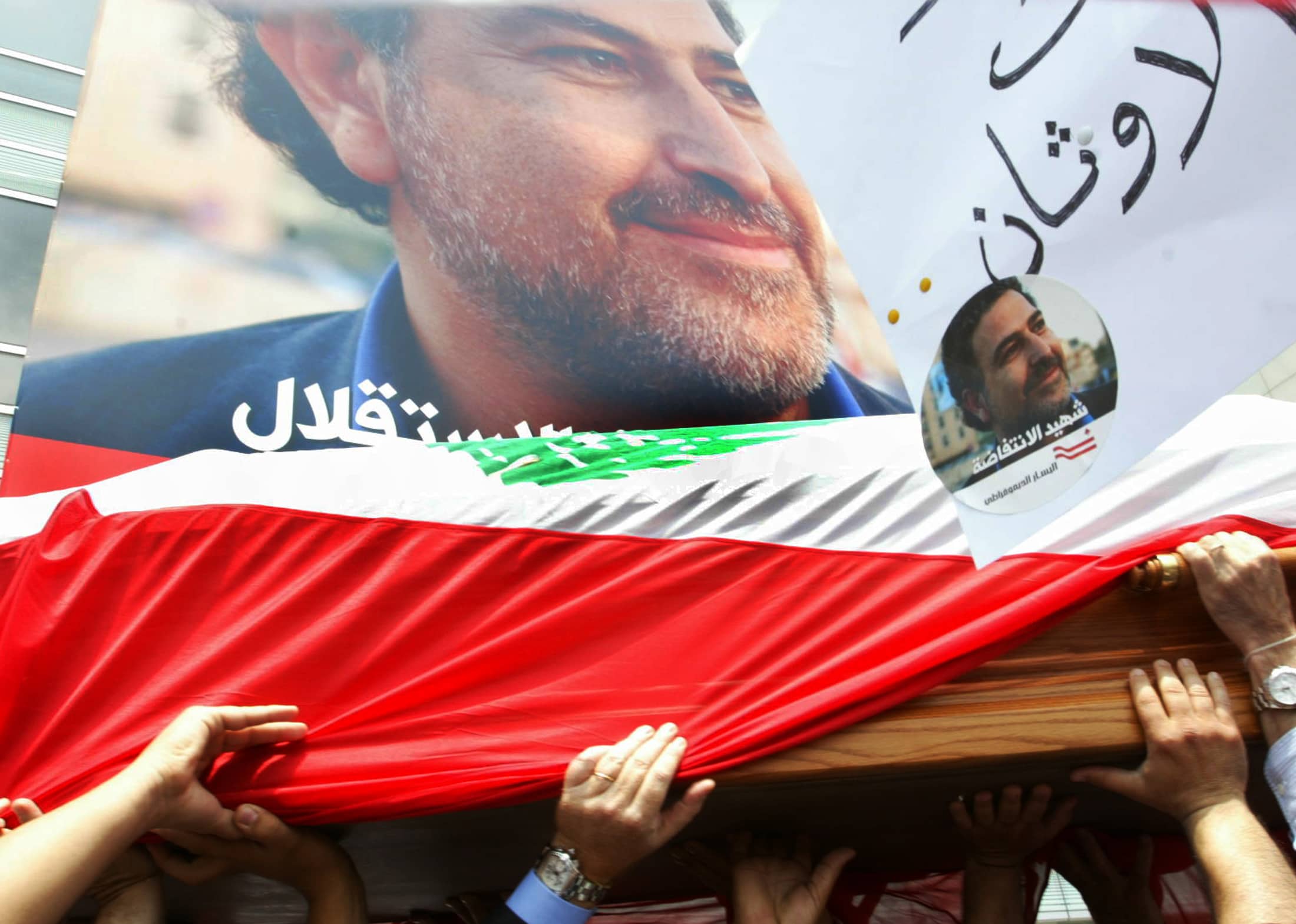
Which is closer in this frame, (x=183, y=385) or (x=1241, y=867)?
(x=1241, y=867)

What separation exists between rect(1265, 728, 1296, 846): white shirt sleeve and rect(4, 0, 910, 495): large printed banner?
2.04 m

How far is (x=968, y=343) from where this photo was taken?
128cm

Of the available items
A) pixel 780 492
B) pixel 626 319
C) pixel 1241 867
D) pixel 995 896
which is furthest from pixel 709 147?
pixel 1241 867

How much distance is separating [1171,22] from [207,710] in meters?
1.55

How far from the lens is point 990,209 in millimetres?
1288

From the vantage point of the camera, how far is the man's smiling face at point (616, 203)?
3256 millimetres

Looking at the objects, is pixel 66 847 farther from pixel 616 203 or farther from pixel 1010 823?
pixel 616 203

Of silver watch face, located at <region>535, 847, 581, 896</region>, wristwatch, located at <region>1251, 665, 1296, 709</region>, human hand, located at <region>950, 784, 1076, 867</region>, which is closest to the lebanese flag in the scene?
silver watch face, located at <region>535, 847, 581, 896</region>

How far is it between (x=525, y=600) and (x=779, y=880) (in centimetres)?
62

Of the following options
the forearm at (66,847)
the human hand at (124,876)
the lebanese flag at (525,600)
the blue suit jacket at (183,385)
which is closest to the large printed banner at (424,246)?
the blue suit jacket at (183,385)

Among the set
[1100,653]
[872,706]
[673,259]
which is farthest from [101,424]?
[1100,653]

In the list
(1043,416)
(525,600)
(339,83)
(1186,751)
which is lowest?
(525,600)

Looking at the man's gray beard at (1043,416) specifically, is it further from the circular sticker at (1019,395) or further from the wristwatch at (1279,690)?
the wristwatch at (1279,690)

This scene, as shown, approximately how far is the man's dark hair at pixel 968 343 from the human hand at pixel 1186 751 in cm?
49
